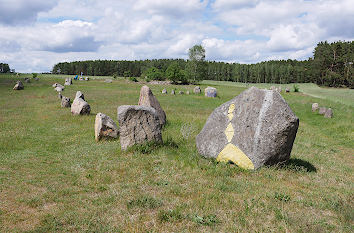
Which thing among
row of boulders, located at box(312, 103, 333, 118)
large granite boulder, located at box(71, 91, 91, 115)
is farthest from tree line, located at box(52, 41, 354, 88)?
large granite boulder, located at box(71, 91, 91, 115)

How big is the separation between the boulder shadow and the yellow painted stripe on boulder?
4.25 feet

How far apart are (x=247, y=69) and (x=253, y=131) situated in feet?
352

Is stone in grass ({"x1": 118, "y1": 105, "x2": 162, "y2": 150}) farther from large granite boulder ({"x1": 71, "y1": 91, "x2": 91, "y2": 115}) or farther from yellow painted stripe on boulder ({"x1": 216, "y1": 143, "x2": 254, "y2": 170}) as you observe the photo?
large granite boulder ({"x1": 71, "y1": 91, "x2": 91, "y2": 115})

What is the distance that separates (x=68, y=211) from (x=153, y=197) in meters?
2.02

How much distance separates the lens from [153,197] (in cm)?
691

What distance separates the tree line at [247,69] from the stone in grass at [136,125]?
61.0 m

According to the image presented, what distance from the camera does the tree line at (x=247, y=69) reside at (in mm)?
71625

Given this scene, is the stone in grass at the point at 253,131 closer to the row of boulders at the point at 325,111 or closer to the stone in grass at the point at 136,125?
the stone in grass at the point at 136,125

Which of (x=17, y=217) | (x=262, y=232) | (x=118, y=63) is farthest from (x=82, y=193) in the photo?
(x=118, y=63)

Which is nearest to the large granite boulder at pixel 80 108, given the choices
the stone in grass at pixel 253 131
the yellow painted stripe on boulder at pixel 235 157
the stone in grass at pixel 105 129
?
the stone in grass at pixel 105 129

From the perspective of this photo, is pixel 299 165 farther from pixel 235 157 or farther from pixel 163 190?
pixel 163 190

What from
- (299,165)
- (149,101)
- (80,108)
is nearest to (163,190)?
(299,165)

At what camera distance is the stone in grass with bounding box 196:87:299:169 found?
8.68 meters

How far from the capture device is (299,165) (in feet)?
32.5
